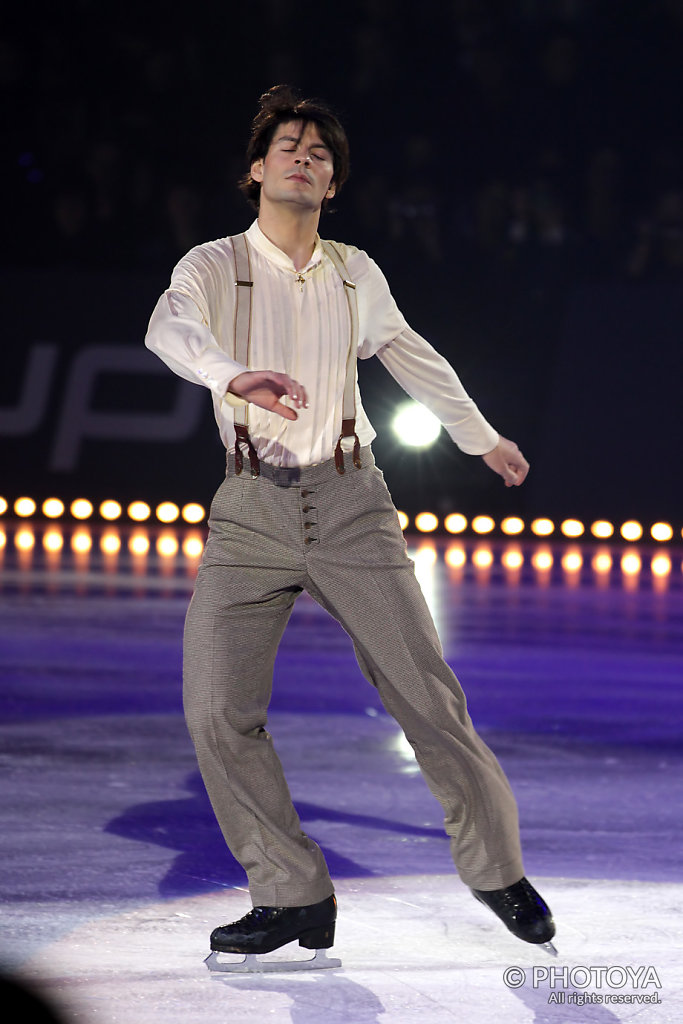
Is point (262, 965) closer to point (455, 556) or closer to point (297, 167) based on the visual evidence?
point (297, 167)

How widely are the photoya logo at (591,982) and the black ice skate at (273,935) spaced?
1.28ft

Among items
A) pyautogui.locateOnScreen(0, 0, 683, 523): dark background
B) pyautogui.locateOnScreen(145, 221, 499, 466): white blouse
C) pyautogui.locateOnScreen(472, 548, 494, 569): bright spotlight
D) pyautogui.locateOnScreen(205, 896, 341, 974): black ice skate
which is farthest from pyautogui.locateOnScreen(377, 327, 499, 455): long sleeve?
pyautogui.locateOnScreen(0, 0, 683, 523): dark background

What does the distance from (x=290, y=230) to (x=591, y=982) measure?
1647mm

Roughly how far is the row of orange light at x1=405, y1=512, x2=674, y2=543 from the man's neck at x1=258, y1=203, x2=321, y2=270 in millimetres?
8990

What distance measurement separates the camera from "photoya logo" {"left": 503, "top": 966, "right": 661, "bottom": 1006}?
332 cm

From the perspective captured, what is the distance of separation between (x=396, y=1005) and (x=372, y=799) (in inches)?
71.8

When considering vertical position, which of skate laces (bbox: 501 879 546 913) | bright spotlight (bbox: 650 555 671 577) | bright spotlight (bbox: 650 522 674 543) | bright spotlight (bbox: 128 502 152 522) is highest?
bright spotlight (bbox: 128 502 152 522)

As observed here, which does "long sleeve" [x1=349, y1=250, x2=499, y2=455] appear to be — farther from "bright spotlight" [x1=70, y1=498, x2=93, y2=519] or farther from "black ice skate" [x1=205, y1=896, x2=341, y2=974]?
"bright spotlight" [x1=70, y1=498, x2=93, y2=519]

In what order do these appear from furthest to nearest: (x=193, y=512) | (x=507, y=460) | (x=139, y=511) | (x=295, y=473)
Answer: (x=139, y=511) → (x=193, y=512) → (x=507, y=460) → (x=295, y=473)

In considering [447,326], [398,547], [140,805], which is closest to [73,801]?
[140,805]

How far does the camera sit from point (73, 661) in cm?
745

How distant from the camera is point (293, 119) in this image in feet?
11.8

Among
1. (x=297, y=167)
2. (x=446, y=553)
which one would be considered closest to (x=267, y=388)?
(x=297, y=167)

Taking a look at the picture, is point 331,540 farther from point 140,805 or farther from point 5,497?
point 5,497
